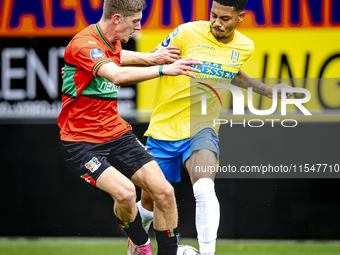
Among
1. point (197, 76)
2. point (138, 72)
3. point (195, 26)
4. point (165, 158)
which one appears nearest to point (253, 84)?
point (197, 76)

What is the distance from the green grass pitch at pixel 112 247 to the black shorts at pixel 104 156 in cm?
130

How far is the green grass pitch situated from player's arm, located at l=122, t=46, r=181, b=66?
181cm

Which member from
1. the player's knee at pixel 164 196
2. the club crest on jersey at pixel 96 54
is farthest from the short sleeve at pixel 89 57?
the player's knee at pixel 164 196

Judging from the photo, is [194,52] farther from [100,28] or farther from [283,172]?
[283,172]

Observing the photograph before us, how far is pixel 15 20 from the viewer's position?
4.05 meters

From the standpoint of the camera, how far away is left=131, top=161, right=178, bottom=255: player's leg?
3010 millimetres

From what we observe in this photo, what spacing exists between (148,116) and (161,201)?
1209 millimetres

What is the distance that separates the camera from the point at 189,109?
10.7 feet

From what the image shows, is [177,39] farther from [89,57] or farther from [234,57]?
[89,57]

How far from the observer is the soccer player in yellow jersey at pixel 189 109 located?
121 inches

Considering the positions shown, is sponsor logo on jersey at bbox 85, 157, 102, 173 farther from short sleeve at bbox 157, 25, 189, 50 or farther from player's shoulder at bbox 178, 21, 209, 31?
player's shoulder at bbox 178, 21, 209, 31

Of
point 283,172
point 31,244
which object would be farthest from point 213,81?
point 31,244

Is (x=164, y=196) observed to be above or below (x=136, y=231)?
above

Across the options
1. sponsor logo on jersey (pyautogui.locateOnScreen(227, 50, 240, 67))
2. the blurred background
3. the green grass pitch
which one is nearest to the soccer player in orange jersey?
sponsor logo on jersey (pyautogui.locateOnScreen(227, 50, 240, 67))
